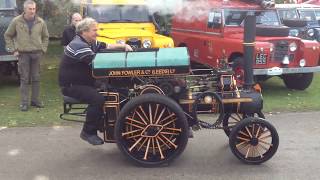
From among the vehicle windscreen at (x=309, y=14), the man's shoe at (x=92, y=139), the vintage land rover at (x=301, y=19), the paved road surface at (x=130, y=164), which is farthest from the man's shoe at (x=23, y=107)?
the vehicle windscreen at (x=309, y=14)

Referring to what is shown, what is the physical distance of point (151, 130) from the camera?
568cm

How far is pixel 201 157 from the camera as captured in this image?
611 centimetres

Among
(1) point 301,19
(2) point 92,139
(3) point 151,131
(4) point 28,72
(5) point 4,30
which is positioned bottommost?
(2) point 92,139

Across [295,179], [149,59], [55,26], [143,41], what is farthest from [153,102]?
[55,26]

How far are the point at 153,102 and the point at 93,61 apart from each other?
30.1 inches

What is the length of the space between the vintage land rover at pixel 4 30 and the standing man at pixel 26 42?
1.50m

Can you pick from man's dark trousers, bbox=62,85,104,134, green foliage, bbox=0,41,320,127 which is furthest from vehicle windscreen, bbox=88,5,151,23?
man's dark trousers, bbox=62,85,104,134

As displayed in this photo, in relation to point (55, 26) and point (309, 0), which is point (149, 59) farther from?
point (309, 0)

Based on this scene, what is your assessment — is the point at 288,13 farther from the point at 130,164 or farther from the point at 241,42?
the point at 130,164

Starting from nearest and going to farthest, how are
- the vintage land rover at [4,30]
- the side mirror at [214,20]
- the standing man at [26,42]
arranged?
1. the standing man at [26,42]
2. the vintage land rover at [4,30]
3. the side mirror at [214,20]

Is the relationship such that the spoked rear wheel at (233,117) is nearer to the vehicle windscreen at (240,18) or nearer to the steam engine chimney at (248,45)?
the steam engine chimney at (248,45)

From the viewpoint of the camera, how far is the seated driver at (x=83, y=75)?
5.77 meters

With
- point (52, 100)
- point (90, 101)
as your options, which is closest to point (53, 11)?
point (52, 100)

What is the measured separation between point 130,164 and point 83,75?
111cm
